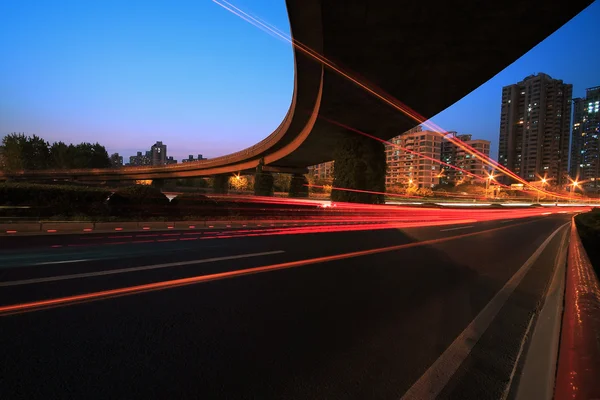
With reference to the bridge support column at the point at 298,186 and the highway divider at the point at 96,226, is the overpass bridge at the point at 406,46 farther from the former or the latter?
the bridge support column at the point at 298,186

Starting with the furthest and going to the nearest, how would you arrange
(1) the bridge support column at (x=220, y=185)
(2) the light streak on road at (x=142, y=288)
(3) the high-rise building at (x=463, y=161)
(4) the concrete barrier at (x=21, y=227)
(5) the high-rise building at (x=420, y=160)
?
1. (3) the high-rise building at (x=463, y=161)
2. (5) the high-rise building at (x=420, y=160)
3. (1) the bridge support column at (x=220, y=185)
4. (4) the concrete barrier at (x=21, y=227)
5. (2) the light streak on road at (x=142, y=288)

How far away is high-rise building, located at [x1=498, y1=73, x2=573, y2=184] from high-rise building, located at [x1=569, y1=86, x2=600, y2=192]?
877 centimetres

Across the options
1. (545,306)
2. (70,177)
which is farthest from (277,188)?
(545,306)

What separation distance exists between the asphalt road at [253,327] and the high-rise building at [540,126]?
488ft

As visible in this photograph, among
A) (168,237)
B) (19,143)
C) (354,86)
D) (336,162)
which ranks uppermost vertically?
(19,143)

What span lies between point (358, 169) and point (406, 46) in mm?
16291

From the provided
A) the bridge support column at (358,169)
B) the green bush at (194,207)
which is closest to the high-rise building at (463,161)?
the bridge support column at (358,169)

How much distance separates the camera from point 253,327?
3859 mm

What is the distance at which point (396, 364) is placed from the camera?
10.5 ft

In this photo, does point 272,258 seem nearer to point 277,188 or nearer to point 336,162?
point 336,162

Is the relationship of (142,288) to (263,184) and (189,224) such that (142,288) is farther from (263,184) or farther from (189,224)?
(263,184)

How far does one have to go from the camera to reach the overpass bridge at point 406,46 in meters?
9.77

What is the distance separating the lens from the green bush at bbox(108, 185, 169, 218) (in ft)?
48.9

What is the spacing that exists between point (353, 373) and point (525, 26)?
42.1 feet
